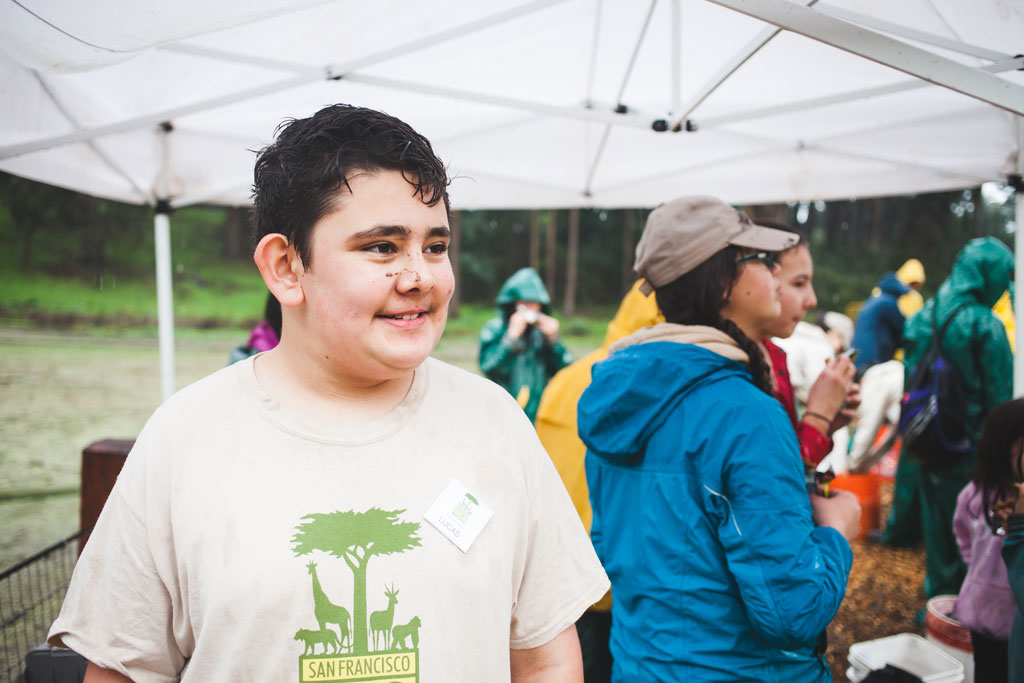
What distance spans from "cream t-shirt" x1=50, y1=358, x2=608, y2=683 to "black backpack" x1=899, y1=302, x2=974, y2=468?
374 cm

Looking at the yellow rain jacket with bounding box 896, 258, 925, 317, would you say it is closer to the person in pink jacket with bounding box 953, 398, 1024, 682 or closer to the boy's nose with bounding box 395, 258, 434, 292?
the person in pink jacket with bounding box 953, 398, 1024, 682

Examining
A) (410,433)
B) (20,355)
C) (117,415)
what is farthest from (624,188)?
(20,355)

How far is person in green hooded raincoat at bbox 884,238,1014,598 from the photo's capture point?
3.75 meters

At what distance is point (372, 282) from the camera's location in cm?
100

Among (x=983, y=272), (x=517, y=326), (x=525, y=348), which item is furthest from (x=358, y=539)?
(x=983, y=272)

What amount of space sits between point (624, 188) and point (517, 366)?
1469mm

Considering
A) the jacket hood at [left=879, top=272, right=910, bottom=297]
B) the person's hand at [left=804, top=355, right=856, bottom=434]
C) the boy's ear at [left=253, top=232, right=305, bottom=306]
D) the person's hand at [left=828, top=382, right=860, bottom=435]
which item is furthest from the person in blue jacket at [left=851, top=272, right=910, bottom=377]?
the boy's ear at [left=253, top=232, right=305, bottom=306]

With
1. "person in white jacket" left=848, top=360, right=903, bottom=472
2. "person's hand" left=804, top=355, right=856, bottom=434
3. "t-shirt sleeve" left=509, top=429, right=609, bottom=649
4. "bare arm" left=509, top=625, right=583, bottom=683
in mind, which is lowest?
"person in white jacket" left=848, top=360, right=903, bottom=472

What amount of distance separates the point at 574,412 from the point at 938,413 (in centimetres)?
254

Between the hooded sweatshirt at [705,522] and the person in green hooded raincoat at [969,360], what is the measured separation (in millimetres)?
2975

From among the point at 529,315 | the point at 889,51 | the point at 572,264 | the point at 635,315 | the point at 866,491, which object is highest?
the point at 889,51

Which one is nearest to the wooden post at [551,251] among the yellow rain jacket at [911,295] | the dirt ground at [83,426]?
the dirt ground at [83,426]

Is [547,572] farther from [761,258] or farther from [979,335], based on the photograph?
[979,335]

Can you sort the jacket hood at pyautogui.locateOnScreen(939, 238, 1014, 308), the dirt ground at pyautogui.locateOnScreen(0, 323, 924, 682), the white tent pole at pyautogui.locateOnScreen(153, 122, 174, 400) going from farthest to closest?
the dirt ground at pyautogui.locateOnScreen(0, 323, 924, 682) < the jacket hood at pyautogui.locateOnScreen(939, 238, 1014, 308) < the white tent pole at pyautogui.locateOnScreen(153, 122, 174, 400)
